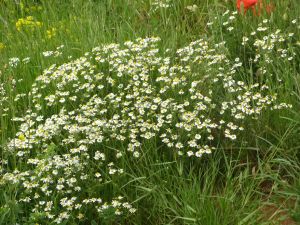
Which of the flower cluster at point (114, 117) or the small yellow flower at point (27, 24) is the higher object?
the small yellow flower at point (27, 24)

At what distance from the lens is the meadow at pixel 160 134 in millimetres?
3035

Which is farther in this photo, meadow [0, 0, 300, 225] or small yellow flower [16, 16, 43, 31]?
small yellow flower [16, 16, 43, 31]

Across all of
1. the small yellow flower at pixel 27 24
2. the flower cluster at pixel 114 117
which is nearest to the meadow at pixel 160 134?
the flower cluster at pixel 114 117

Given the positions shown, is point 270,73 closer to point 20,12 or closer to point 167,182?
point 167,182

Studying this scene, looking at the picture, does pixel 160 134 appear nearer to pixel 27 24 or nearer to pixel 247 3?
pixel 247 3

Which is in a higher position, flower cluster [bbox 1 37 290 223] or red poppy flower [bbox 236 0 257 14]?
red poppy flower [bbox 236 0 257 14]

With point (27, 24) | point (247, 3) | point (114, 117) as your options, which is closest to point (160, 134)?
point (114, 117)

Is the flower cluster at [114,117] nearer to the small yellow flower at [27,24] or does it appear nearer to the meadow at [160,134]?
the meadow at [160,134]

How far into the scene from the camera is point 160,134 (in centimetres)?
342

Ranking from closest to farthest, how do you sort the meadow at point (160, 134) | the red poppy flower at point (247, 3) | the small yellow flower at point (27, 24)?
1. the meadow at point (160, 134)
2. the red poppy flower at point (247, 3)
3. the small yellow flower at point (27, 24)

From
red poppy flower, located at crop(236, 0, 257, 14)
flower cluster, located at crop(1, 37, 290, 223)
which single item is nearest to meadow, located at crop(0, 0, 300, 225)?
flower cluster, located at crop(1, 37, 290, 223)

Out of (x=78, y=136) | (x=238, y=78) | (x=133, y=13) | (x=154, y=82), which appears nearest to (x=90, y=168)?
(x=78, y=136)

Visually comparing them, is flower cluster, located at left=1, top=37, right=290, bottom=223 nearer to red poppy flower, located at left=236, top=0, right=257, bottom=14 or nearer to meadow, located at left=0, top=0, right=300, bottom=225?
meadow, located at left=0, top=0, right=300, bottom=225

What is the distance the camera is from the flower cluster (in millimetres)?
3072
